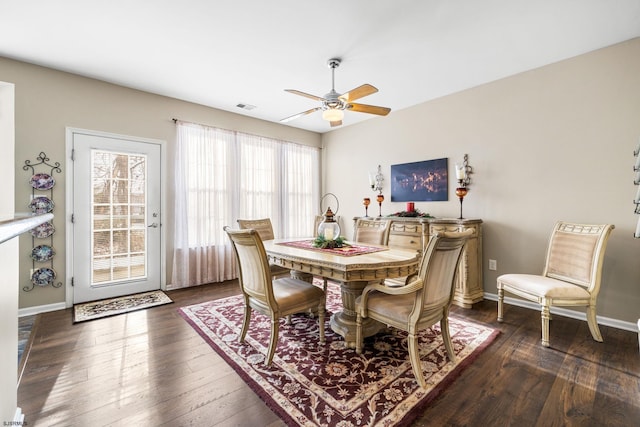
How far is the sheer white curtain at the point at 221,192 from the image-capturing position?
4.09 metres

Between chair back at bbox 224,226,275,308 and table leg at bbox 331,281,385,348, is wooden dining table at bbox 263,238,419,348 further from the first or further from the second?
chair back at bbox 224,226,275,308

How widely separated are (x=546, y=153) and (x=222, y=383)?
12.7ft

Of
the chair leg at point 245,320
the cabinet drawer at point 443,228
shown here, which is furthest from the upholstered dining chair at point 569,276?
the chair leg at point 245,320

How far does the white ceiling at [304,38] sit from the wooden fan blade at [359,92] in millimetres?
539

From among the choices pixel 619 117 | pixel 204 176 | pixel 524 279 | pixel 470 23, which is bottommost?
pixel 524 279

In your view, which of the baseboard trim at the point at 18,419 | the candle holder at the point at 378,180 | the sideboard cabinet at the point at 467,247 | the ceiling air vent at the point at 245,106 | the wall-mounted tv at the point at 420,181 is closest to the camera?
the baseboard trim at the point at 18,419

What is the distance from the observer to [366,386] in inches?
72.3

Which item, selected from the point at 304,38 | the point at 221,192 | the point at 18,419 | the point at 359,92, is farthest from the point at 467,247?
the point at 18,419

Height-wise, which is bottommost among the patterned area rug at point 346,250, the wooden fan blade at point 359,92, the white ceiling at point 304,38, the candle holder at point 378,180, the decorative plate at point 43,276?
the decorative plate at point 43,276

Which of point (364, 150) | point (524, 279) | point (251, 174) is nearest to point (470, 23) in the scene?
point (524, 279)

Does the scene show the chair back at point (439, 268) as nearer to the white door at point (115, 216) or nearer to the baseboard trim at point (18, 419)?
the baseboard trim at point (18, 419)

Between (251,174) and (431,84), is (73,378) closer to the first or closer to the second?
(251,174)

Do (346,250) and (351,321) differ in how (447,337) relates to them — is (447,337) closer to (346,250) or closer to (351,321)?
(351,321)

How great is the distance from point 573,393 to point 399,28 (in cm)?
299
